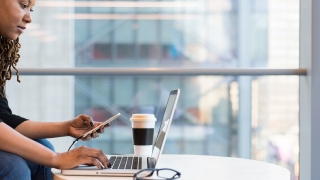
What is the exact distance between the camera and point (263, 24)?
3.79 meters

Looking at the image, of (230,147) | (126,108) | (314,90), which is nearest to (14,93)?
(126,108)

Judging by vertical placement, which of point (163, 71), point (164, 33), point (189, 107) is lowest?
point (189, 107)

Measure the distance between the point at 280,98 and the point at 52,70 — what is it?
2.20 meters

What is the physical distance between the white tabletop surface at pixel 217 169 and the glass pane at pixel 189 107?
7.53 ft

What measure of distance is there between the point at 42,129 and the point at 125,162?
0.27 m

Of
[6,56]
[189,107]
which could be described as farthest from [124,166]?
[189,107]

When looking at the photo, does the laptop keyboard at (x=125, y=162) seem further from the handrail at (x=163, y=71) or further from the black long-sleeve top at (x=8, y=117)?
the handrail at (x=163, y=71)

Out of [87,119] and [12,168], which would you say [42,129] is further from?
[12,168]

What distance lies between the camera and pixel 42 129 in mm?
1169

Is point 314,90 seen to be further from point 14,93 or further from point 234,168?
point 14,93

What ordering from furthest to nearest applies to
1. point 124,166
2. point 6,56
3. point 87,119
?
point 6,56, point 87,119, point 124,166

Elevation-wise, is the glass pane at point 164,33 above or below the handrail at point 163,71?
above

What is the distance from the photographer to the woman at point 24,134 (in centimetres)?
90

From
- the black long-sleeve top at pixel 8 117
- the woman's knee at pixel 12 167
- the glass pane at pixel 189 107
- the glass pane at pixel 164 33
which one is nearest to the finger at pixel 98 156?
the woman's knee at pixel 12 167
